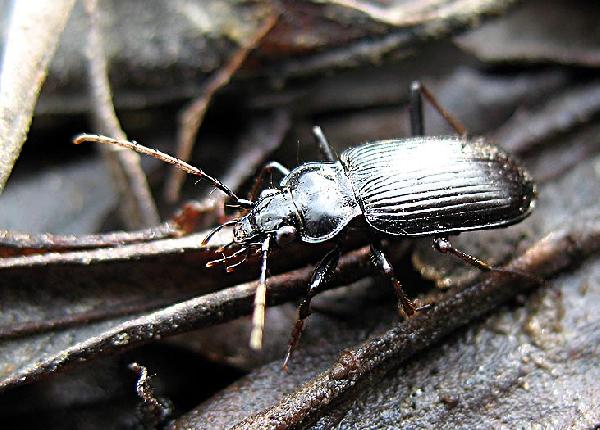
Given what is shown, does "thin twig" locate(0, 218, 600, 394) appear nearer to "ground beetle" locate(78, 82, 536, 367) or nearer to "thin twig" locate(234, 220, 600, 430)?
"thin twig" locate(234, 220, 600, 430)

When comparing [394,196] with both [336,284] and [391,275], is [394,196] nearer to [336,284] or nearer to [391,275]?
[391,275]

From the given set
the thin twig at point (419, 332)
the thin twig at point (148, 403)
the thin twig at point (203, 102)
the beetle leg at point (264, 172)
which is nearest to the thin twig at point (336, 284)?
the thin twig at point (419, 332)

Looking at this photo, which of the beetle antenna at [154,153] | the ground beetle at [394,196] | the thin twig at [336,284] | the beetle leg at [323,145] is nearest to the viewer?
the thin twig at [336,284]

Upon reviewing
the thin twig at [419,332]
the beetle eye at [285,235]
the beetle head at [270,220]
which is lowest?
the thin twig at [419,332]

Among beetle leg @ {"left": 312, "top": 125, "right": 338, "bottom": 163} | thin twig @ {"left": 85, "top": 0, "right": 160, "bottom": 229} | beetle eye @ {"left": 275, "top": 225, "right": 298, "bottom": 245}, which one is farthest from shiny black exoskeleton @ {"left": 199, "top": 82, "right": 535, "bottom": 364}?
thin twig @ {"left": 85, "top": 0, "right": 160, "bottom": 229}

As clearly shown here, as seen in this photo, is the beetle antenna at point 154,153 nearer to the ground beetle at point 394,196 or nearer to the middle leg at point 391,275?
the ground beetle at point 394,196
